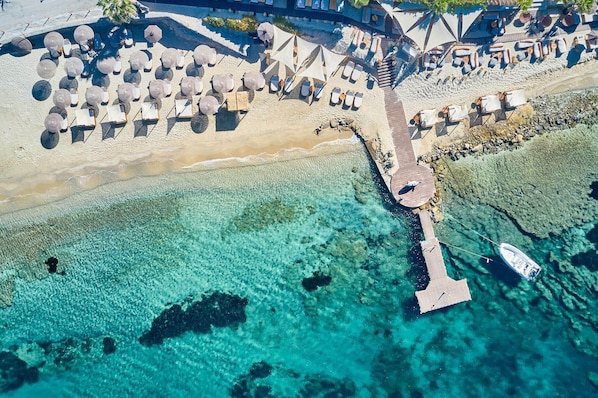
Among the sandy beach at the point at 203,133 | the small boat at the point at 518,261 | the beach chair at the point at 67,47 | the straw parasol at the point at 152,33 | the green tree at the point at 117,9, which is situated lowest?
the small boat at the point at 518,261

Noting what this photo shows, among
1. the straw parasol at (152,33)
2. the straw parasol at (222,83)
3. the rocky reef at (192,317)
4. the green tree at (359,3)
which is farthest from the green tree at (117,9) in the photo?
the rocky reef at (192,317)

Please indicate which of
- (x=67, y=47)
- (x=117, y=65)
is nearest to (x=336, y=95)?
(x=117, y=65)

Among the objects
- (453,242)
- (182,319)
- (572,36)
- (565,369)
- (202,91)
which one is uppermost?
(572,36)

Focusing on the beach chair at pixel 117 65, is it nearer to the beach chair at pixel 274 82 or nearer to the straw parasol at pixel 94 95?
the straw parasol at pixel 94 95

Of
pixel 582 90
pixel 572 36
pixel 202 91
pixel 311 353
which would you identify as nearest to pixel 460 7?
pixel 572 36

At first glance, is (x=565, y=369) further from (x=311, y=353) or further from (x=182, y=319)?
(x=182, y=319)

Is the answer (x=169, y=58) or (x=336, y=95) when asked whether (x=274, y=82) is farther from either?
(x=169, y=58)
